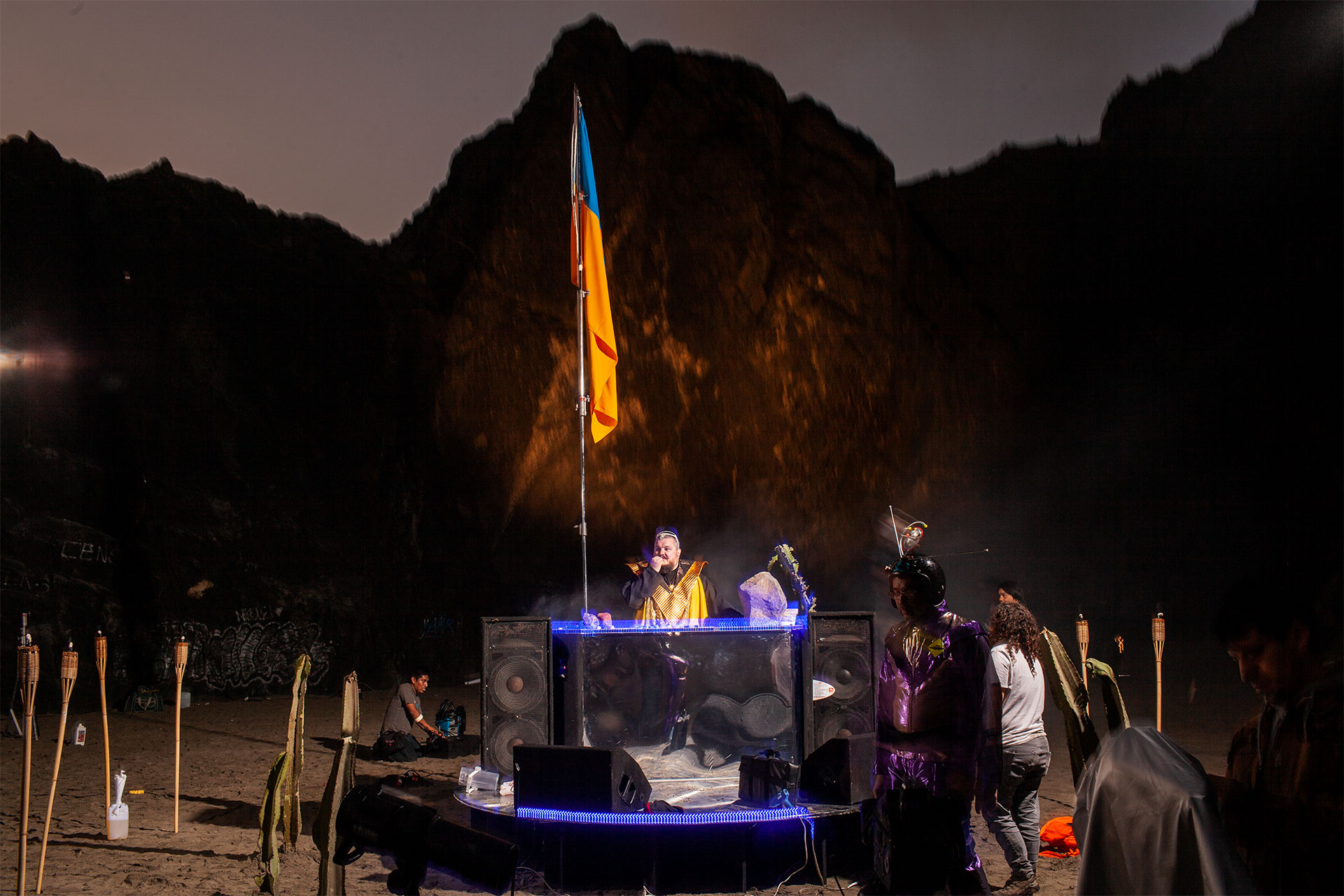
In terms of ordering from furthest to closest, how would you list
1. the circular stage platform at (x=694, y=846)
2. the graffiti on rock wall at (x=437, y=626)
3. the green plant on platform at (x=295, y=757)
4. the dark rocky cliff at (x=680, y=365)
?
the graffiti on rock wall at (x=437, y=626)
the dark rocky cliff at (x=680, y=365)
the green plant on platform at (x=295, y=757)
the circular stage platform at (x=694, y=846)

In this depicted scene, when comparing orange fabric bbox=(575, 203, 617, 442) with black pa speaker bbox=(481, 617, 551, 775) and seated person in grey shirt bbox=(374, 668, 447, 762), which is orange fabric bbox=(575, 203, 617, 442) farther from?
seated person in grey shirt bbox=(374, 668, 447, 762)

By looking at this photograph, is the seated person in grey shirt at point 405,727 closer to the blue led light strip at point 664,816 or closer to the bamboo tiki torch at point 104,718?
the bamboo tiki torch at point 104,718

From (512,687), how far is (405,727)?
12.0ft

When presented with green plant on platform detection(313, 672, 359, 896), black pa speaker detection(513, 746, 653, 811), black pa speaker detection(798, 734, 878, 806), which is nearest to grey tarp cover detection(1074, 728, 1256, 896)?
green plant on platform detection(313, 672, 359, 896)

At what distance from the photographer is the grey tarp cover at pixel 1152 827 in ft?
5.25

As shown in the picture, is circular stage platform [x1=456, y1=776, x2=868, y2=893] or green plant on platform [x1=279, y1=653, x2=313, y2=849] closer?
circular stage platform [x1=456, y1=776, x2=868, y2=893]

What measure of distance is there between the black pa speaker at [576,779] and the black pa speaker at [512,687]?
3.12 ft

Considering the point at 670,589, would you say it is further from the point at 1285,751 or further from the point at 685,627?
the point at 1285,751

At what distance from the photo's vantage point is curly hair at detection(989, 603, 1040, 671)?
4754mm

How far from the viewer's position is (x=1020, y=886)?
4660 millimetres

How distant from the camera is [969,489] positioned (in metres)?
19.3

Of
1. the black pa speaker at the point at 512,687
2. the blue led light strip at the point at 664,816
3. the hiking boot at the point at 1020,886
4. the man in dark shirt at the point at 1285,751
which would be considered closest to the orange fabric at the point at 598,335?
the black pa speaker at the point at 512,687

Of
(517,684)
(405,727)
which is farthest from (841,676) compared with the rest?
(405,727)

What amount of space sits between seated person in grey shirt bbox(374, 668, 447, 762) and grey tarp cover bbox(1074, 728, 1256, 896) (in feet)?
26.8
